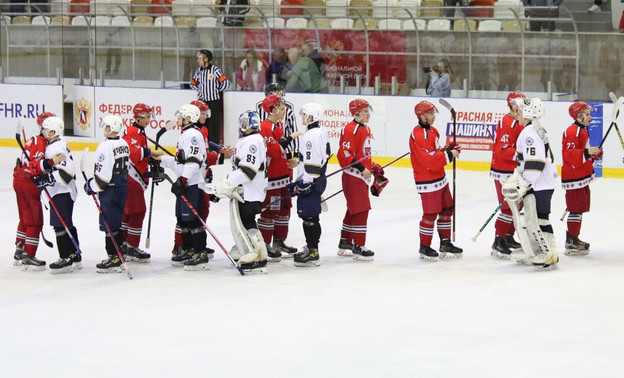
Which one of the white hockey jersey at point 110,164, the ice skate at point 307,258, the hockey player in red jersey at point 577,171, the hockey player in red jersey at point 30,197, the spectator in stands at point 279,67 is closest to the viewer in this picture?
the white hockey jersey at point 110,164

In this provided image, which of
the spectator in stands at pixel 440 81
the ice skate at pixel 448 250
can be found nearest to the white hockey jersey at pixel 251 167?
the ice skate at pixel 448 250

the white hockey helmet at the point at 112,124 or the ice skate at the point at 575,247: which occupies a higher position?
the white hockey helmet at the point at 112,124

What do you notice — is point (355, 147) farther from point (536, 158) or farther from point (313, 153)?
point (536, 158)

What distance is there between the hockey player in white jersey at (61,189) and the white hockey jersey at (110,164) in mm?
220

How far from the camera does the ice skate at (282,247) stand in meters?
8.72

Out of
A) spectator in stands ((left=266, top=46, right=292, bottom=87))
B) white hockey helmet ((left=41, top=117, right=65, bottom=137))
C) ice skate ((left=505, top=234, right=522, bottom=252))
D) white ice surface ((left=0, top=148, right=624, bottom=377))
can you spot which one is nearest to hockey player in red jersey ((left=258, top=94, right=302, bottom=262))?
white ice surface ((left=0, top=148, right=624, bottom=377))

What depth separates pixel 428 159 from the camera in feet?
27.1

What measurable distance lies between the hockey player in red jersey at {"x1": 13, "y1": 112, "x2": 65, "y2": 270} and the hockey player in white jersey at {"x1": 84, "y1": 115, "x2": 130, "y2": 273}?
41 centimetres

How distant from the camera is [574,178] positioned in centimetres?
866

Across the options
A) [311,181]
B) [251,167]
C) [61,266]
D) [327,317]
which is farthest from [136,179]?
[327,317]

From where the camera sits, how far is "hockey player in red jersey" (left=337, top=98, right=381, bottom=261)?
839 cm

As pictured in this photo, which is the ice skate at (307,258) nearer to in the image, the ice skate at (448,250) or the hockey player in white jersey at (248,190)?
the hockey player in white jersey at (248,190)

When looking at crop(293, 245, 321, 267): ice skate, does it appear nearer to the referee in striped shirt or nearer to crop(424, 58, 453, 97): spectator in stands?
crop(424, 58, 453, 97): spectator in stands

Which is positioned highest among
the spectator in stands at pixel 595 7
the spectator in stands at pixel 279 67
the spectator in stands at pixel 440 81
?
the spectator in stands at pixel 595 7
